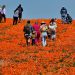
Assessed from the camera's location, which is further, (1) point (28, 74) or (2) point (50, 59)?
(2) point (50, 59)

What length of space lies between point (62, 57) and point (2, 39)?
1290 centimetres

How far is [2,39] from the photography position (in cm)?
3812

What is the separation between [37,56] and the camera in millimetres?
27031

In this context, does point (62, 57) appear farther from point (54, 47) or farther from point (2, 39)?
point (2, 39)

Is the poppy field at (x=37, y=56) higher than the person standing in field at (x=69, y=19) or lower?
lower

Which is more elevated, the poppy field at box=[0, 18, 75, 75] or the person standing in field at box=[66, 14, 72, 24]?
the person standing in field at box=[66, 14, 72, 24]

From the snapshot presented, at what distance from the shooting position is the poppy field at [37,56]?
2159 cm

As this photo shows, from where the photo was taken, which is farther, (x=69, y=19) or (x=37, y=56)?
(x=69, y=19)

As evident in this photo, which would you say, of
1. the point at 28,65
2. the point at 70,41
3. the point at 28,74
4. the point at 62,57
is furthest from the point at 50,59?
the point at 70,41

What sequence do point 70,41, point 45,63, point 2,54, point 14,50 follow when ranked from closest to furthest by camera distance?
point 45,63 < point 2,54 < point 14,50 < point 70,41

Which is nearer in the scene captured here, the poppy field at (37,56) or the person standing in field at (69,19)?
the poppy field at (37,56)

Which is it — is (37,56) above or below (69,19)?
below

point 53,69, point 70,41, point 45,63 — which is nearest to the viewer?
point 53,69

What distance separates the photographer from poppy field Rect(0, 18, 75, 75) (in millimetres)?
21594
